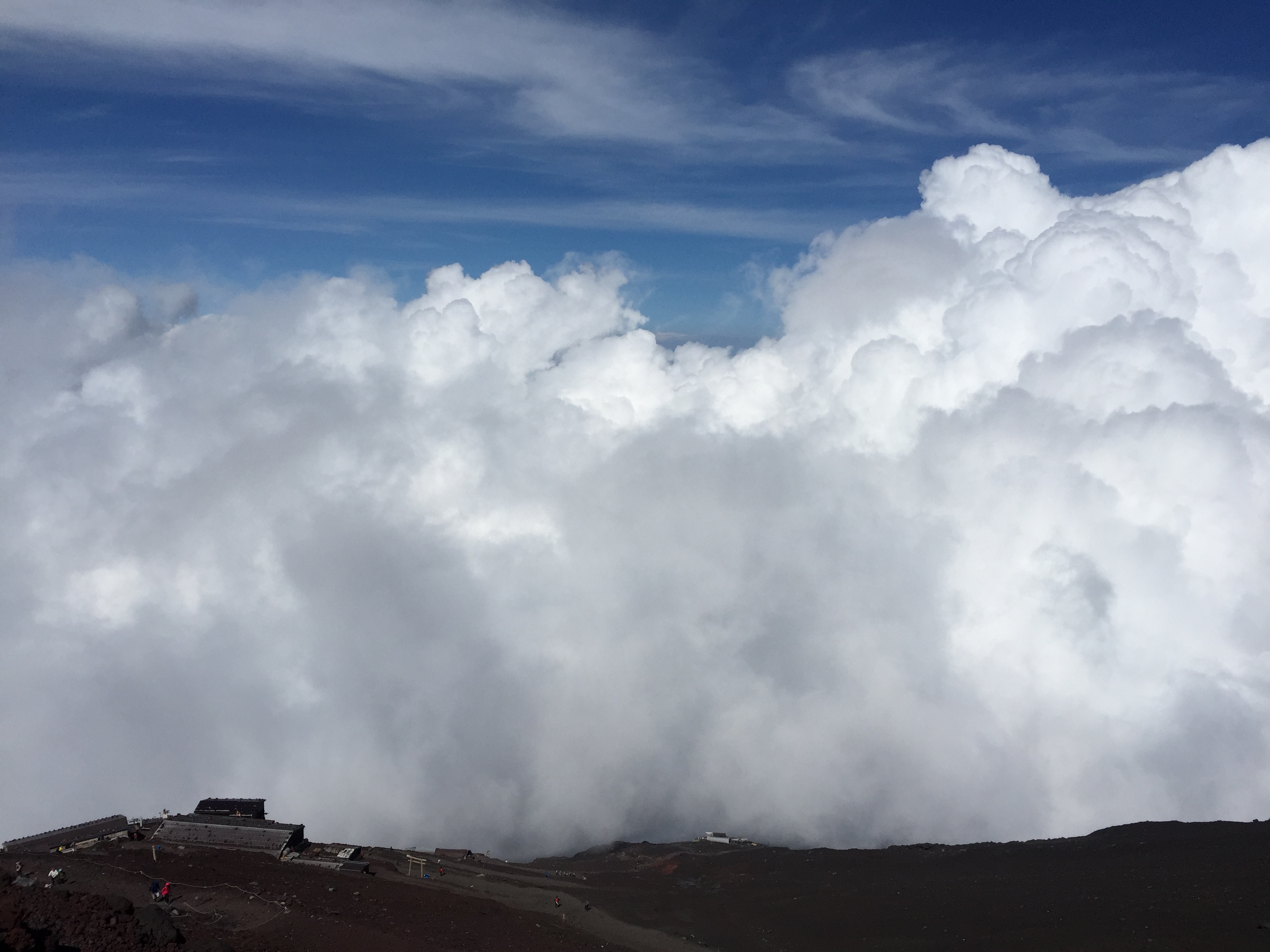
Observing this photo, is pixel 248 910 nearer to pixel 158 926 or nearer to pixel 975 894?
pixel 158 926

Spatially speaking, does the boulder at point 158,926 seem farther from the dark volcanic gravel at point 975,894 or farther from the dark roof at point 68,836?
the dark volcanic gravel at point 975,894

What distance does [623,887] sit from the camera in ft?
180

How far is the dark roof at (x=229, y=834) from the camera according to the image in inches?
1993

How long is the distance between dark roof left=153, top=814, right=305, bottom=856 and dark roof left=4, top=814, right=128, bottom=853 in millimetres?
3010

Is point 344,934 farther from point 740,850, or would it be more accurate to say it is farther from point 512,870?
point 740,850

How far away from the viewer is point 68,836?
50.4 m

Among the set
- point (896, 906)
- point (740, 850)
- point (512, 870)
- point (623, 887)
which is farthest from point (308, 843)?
point (896, 906)

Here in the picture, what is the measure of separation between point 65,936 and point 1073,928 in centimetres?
4500

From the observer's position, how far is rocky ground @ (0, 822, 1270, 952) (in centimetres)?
3831

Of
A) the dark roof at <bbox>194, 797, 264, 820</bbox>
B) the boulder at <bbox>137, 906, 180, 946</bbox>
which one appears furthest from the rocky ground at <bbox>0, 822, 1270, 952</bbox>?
the dark roof at <bbox>194, 797, 264, 820</bbox>

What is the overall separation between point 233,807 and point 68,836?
9258 millimetres

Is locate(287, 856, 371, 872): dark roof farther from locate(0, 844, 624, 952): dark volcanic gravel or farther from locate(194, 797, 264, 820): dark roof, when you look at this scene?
locate(194, 797, 264, 820): dark roof

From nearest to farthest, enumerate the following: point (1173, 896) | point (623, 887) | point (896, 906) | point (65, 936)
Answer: point (65, 936)
point (1173, 896)
point (896, 906)
point (623, 887)

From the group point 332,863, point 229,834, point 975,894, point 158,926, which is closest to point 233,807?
point 229,834
